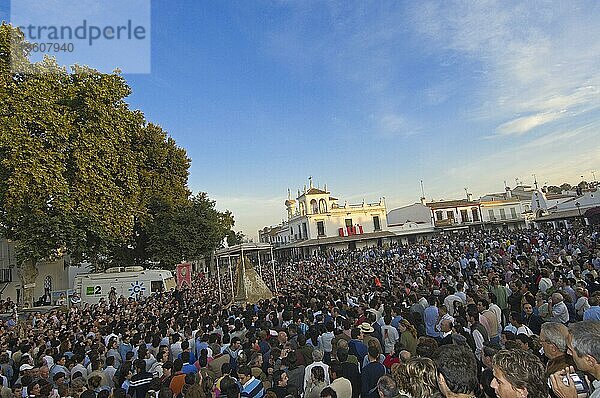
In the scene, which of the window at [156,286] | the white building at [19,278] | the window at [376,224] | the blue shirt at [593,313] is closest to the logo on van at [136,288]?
the window at [156,286]

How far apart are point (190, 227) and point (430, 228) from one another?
31757mm

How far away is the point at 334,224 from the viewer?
47.2 meters

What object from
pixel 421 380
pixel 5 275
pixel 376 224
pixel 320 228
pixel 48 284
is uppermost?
pixel 320 228

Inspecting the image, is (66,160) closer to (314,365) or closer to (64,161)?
(64,161)

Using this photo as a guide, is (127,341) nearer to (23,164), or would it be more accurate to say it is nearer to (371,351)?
(371,351)

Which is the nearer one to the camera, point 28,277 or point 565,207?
point 28,277

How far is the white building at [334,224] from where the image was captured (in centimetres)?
4603

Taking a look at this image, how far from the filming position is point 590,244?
1655cm

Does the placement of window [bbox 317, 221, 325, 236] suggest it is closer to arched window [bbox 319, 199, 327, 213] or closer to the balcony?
arched window [bbox 319, 199, 327, 213]

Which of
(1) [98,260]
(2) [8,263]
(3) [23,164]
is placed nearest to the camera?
(3) [23,164]

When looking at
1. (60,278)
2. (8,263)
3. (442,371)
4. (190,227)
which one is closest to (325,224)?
(190,227)

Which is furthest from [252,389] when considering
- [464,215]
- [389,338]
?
[464,215]

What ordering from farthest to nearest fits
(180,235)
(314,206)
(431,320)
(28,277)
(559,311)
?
1. (314,206)
2. (180,235)
3. (28,277)
4. (431,320)
5. (559,311)

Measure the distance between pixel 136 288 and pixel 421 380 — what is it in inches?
810
